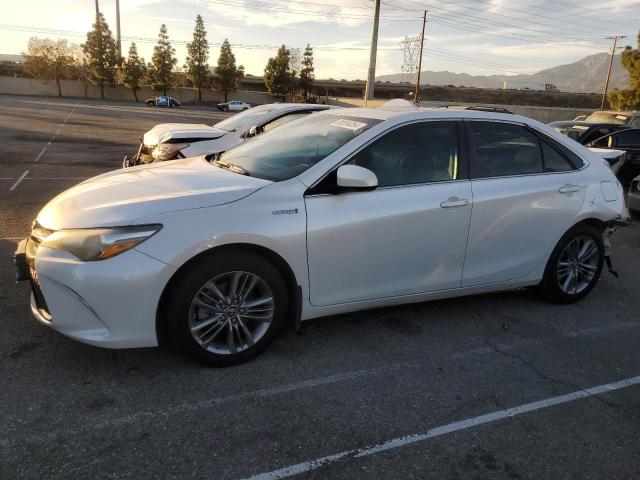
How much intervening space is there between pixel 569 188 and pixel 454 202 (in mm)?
1275

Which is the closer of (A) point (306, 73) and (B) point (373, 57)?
(B) point (373, 57)

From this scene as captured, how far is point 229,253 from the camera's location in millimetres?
3174

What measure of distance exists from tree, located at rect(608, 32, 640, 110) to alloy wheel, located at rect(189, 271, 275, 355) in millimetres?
40738

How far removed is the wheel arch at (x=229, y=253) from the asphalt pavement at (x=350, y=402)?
12.3 inches

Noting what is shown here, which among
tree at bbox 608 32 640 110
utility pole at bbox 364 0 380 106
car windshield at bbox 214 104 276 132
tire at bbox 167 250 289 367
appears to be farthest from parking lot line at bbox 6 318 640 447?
utility pole at bbox 364 0 380 106

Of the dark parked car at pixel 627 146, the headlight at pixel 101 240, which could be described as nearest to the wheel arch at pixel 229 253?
the headlight at pixel 101 240

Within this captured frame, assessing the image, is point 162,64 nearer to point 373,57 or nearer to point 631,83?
point 373,57

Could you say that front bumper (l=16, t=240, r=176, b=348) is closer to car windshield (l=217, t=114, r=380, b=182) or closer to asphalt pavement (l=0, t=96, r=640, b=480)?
asphalt pavement (l=0, t=96, r=640, b=480)

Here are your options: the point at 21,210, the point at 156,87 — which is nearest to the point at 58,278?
the point at 21,210

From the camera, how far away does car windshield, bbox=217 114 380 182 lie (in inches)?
146

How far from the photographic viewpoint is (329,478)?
95.7 inches

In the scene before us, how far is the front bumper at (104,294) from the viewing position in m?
2.91

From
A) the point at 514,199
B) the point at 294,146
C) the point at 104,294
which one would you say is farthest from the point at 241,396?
the point at 514,199

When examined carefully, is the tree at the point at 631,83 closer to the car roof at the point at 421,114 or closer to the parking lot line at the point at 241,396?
→ the car roof at the point at 421,114
